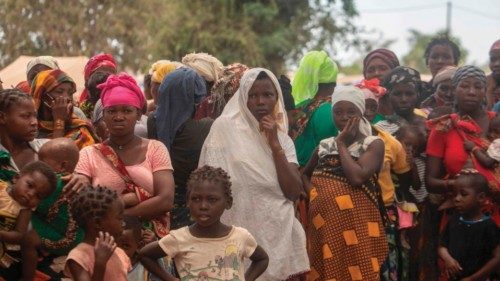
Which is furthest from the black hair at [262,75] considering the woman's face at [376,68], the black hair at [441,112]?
the woman's face at [376,68]

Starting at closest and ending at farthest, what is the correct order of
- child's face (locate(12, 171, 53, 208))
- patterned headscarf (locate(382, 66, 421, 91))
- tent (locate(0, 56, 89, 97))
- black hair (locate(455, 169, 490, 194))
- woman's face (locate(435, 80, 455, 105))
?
child's face (locate(12, 171, 53, 208)) < black hair (locate(455, 169, 490, 194)) < patterned headscarf (locate(382, 66, 421, 91)) < woman's face (locate(435, 80, 455, 105)) < tent (locate(0, 56, 89, 97))

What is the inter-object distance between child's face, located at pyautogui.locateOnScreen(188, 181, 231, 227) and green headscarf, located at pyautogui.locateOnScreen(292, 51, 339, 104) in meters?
2.43

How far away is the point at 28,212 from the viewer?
18.4 feet

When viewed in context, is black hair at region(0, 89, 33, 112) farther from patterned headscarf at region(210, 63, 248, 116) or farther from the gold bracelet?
patterned headscarf at region(210, 63, 248, 116)

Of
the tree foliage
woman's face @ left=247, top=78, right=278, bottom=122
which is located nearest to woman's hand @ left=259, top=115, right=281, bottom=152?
woman's face @ left=247, top=78, right=278, bottom=122

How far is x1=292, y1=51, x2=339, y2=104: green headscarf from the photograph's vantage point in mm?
8055

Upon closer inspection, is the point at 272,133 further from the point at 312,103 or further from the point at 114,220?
the point at 114,220

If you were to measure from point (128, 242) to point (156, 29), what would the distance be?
2145 centimetres

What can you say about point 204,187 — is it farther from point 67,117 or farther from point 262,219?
point 67,117

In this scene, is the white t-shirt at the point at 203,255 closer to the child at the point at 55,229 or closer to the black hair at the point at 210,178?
the black hair at the point at 210,178

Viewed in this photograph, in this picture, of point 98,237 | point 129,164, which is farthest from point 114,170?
point 98,237

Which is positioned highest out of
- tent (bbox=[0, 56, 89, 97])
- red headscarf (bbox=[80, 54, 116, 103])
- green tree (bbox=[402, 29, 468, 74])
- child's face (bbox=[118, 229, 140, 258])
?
red headscarf (bbox=[80, 54, 116, 103])

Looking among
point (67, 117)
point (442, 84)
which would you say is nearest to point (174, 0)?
point (442, 84)

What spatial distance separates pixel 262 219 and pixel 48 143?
155 cm
